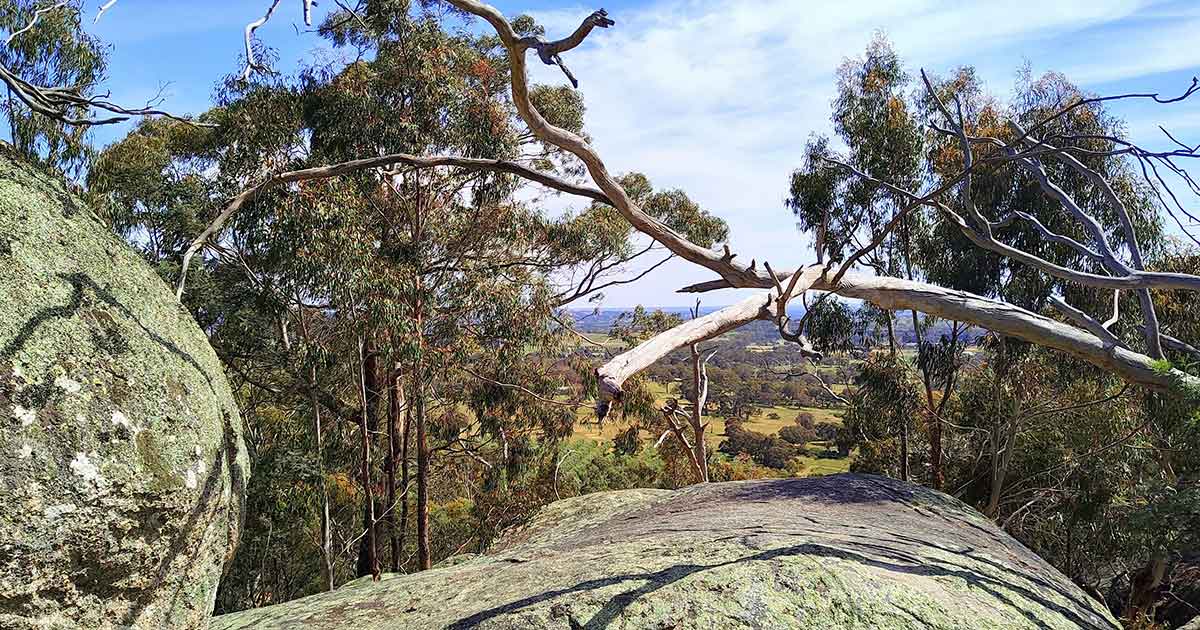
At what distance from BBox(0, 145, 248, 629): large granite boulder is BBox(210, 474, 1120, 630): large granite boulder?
2.11 ft

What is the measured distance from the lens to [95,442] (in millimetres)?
3373

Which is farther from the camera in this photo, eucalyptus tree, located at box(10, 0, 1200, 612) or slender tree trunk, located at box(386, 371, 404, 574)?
slender tree trunk, located at box(386, 371, 404, 574)

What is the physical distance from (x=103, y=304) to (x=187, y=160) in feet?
38.2

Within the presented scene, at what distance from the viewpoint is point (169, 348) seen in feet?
13.2

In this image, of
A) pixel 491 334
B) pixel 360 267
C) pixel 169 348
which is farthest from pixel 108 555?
pixel 491 334

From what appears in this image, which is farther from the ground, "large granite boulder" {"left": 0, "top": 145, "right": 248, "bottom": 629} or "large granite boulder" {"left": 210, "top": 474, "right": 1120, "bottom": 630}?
"large granite boulder" {"left": 0, "top": 145, "right": 248, "bottom": 629}

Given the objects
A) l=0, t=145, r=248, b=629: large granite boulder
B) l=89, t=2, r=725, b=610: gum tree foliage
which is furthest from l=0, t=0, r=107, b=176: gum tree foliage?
l=0, t=145, r=248, b=629: large granite boulder

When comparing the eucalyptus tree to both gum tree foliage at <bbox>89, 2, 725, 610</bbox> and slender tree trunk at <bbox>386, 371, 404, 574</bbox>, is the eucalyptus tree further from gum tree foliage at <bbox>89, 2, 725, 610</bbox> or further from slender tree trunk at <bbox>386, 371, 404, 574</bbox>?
slender tree trunk at <bbox>386, 371, 404, 574</bbox>

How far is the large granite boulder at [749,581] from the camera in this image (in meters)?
3.16

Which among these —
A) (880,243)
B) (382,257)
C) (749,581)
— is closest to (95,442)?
(749,581)

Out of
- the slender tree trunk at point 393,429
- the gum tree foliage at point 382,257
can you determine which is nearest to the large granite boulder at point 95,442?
the gum tree foliage at point 382,257

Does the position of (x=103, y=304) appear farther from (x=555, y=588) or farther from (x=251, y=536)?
(x=251, y=536)

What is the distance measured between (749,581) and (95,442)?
109 inches

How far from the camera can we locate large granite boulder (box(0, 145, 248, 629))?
3193 mm
